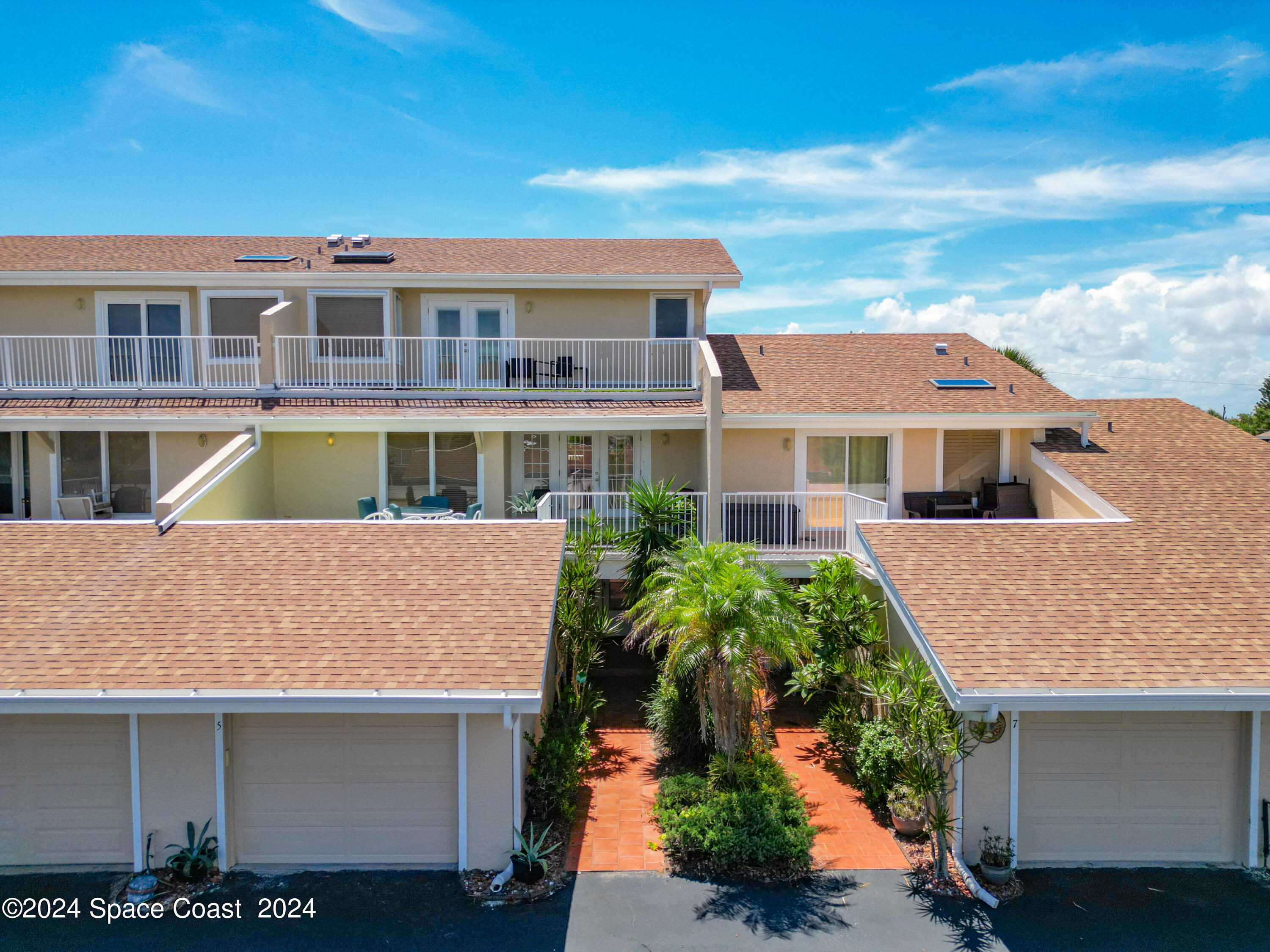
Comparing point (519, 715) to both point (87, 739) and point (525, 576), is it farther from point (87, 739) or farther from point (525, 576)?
point (87, 739)

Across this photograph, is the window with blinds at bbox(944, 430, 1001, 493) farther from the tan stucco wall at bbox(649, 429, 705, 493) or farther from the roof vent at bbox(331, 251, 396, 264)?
the roof vent at bbox(331, 251, 396, 264)

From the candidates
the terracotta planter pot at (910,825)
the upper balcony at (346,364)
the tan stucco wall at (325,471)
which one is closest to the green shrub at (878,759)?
the terracotta planter pot at (910,825)

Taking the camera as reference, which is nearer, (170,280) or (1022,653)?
(1022,653)

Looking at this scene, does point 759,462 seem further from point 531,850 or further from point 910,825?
point 531,850

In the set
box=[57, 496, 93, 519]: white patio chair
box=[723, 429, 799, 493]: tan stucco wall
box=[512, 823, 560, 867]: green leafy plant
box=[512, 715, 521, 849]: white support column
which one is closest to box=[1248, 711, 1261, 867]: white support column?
box=[723, 429, 799, 493]: tan stucco wall

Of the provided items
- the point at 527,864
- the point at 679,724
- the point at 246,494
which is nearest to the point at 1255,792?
the point at 679,724

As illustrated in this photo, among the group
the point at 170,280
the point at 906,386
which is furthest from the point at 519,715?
the point at 170,280

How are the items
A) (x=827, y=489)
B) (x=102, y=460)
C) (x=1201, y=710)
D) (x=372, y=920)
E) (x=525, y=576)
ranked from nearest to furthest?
(x=372, y=920), (x=1201, y=710), (x=525, y=576), (x=102, y=460), (x=827, y=489)

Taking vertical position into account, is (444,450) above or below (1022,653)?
above
